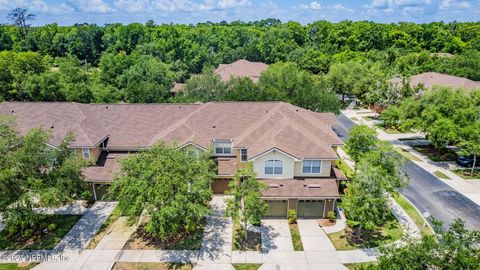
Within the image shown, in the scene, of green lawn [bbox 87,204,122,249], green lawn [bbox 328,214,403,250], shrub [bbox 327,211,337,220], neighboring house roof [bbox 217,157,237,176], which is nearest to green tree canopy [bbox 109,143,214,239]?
green lawn [bbox 87,204,122,249]

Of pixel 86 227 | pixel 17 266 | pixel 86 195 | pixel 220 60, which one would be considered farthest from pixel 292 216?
pixel 220 60

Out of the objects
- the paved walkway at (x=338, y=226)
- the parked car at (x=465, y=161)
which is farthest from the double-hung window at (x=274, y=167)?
the parked car at (x=465, y=161)

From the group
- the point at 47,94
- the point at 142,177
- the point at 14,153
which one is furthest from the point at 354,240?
the point at 47,94

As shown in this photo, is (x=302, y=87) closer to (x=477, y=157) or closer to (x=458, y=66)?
(x=477, y=157)

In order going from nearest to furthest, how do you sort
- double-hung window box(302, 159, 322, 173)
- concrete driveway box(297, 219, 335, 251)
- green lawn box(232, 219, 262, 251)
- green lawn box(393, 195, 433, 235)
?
1. green lawn box(232, 219, 262, 251)
2. concrete driveway box(297, 219, 335, 251)
3. green lawn box(393, 195, 433, 235)
4. double-hung window box(302, 159, 322, 173)

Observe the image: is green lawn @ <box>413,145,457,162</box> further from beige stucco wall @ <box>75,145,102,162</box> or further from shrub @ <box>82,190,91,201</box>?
shrub @ <box>82,190,91,201</box>

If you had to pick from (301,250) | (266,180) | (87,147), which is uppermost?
(87,147)
